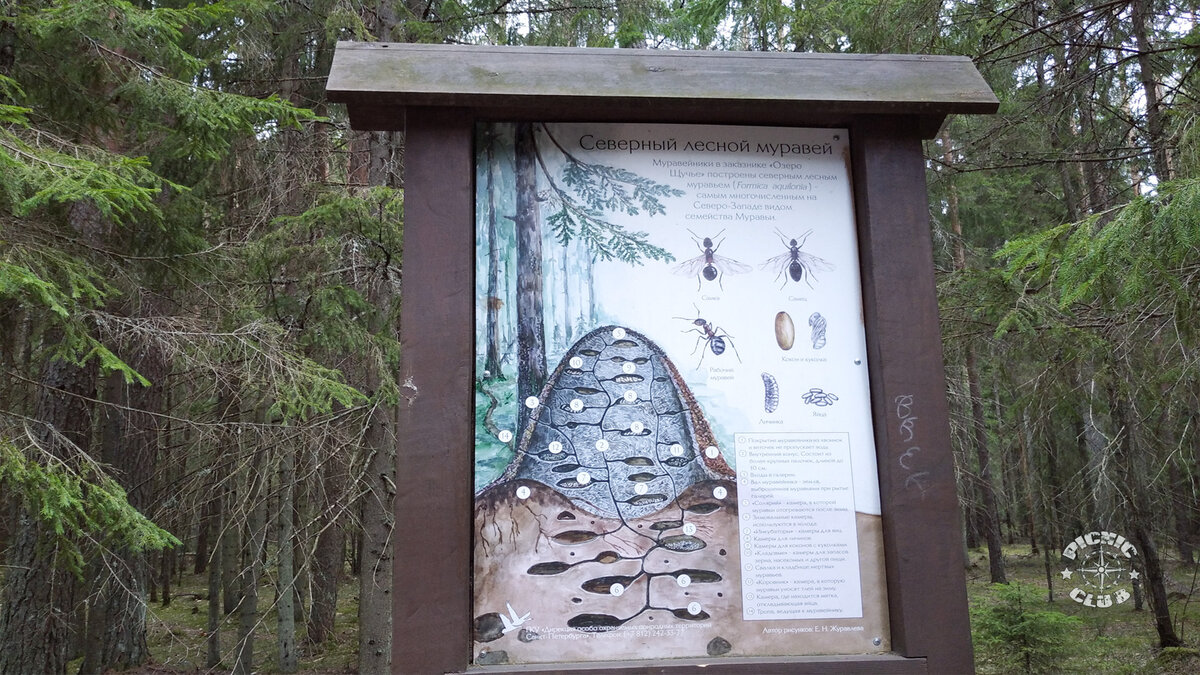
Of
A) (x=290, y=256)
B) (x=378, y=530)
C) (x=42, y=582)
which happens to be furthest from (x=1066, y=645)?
(x=42, y=582)

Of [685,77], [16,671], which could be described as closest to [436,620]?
[685,77]

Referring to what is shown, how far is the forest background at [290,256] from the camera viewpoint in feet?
17.1

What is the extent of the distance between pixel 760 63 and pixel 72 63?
6.05 meters

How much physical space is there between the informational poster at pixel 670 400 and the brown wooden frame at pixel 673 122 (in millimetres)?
56

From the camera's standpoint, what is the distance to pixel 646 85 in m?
2.22

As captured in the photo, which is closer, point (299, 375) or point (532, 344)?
point (532, 344)

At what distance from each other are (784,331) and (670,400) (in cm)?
38

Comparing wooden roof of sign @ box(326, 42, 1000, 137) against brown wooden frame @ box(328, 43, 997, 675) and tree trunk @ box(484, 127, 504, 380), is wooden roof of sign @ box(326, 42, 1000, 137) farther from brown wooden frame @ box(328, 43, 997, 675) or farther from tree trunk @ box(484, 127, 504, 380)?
tree trunk @ box(484, 127, 504, 380)

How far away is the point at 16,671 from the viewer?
6793mm

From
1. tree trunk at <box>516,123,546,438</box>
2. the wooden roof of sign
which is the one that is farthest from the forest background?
tree trunk at <box>516,123,546,438</box>

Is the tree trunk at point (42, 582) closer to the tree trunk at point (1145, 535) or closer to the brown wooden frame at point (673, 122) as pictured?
the brown wooden frame at point (673, 122)

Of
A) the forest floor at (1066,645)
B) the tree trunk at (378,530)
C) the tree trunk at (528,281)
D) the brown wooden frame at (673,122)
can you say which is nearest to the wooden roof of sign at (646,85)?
the brown wooden frame at (673,122)

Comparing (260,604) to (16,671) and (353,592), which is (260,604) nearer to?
(353,592)

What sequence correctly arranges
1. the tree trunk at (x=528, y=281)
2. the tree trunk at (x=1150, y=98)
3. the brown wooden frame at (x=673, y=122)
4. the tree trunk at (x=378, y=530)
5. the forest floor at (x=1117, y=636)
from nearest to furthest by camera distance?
the brown wooden frame at (x=673, y=122) < the tree trunk at (x=528, y=281) < the tree trunk at (x=1150, y=98) < the tree trunk at (x=378, y=530) < the forest floor at (x=1117, y=636)
